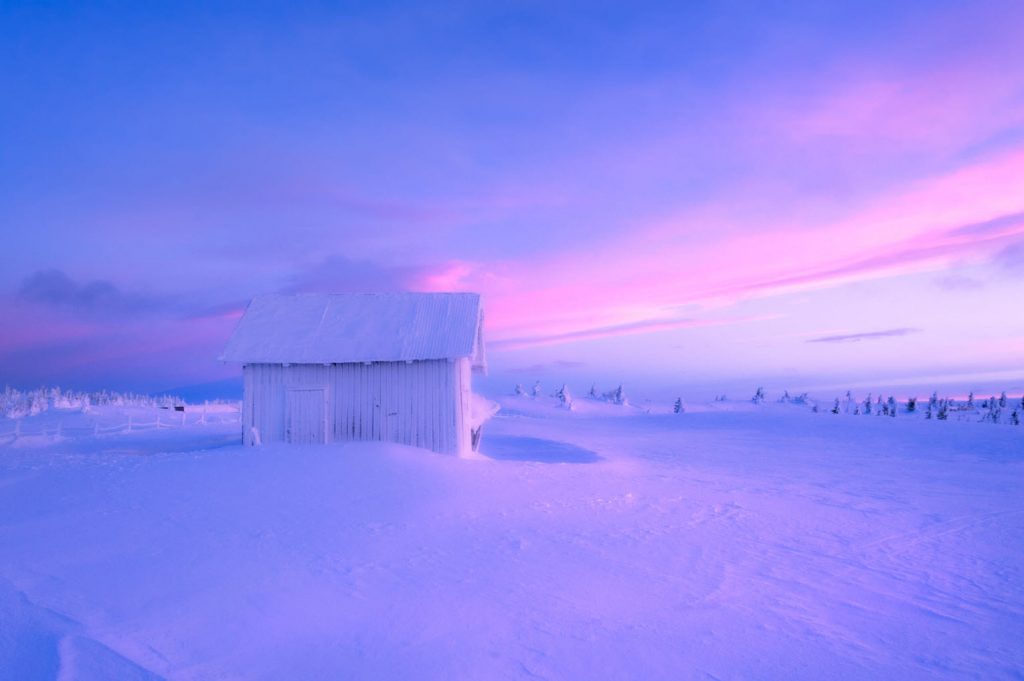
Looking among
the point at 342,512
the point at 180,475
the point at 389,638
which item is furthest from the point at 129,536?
the point at 389,638

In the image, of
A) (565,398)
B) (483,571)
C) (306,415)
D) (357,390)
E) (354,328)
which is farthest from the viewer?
(565,398)

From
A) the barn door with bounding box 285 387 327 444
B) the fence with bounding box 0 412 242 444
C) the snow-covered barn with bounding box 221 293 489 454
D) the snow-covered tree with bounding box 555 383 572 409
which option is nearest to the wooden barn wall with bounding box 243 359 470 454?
the snow-covered barn with bounding box 221 293 489 454

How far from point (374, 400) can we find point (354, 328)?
3191 mm

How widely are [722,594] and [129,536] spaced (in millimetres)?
10604

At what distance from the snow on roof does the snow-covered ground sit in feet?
11.1

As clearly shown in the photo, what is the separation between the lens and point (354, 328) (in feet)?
74.4

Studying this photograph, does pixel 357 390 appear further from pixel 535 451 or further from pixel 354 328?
pixel 535 451

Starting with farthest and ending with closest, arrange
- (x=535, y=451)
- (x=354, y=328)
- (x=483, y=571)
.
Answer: (x=535, y=451) → (x=354, y=328) → (x=483, y=571)

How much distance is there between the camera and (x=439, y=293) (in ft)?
80.0

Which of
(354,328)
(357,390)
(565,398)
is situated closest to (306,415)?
(357,390)

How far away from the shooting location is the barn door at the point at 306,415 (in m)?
20.8

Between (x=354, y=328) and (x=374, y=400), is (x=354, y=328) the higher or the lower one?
the higher one

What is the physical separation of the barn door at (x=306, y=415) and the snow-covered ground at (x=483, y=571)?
1562 mm

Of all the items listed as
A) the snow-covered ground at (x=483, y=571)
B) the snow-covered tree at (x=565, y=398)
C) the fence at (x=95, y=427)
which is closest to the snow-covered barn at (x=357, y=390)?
the snow-covered ground at (x=483, y=571)
